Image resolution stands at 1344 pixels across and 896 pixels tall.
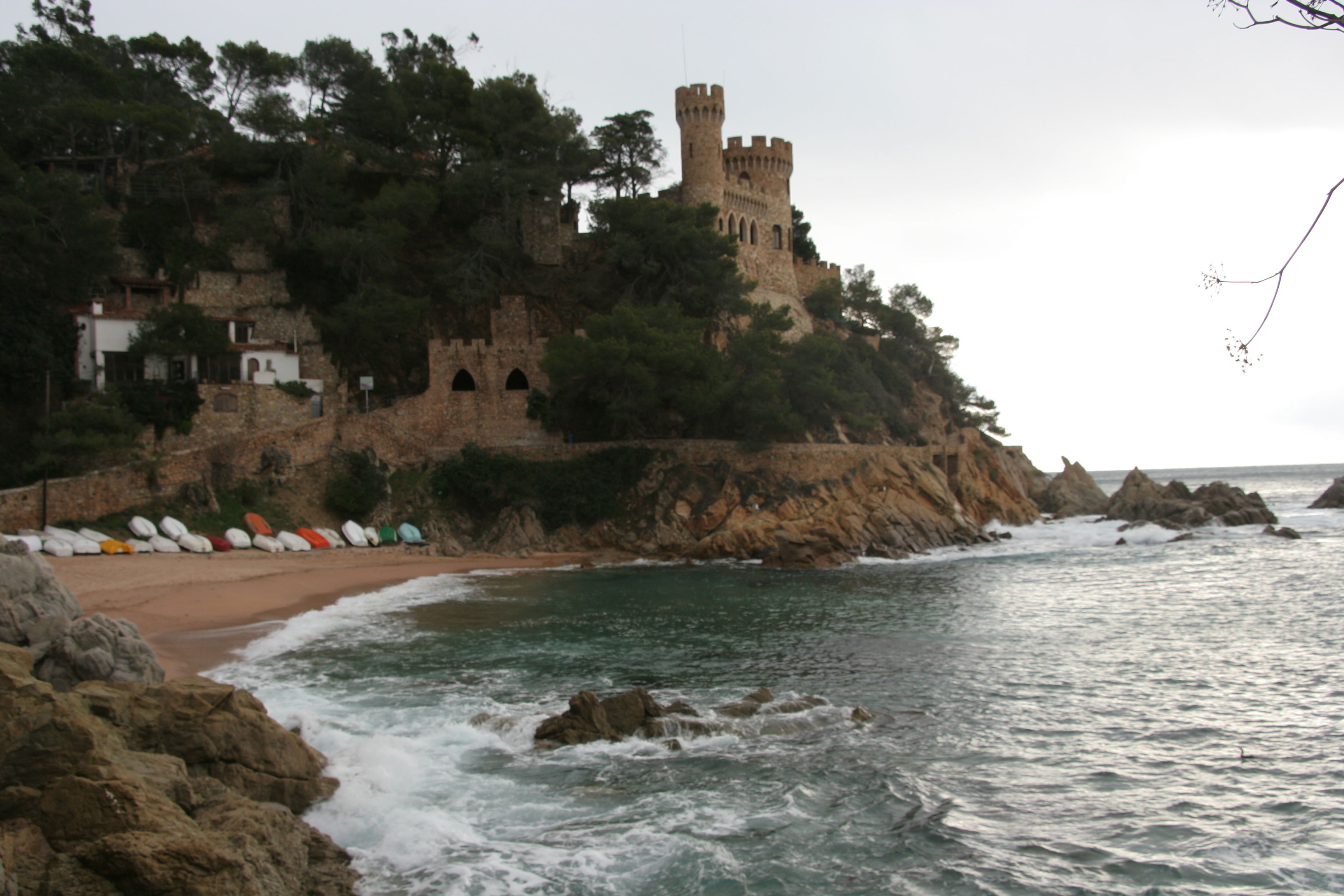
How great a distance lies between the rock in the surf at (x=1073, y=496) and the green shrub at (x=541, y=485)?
1145 inches

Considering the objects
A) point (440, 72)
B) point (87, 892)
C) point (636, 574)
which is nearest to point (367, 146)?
point (440, 72)

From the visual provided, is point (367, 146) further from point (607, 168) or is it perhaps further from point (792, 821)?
point (792, 821)

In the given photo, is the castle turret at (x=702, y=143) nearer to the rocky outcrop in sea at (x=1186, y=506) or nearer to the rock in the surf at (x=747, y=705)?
the rocky outcrop in sea at (x=1186, y=506)

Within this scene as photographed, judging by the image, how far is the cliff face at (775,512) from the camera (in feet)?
104

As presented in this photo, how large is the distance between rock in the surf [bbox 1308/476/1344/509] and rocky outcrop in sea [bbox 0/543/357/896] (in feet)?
220

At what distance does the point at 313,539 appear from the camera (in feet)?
88.2

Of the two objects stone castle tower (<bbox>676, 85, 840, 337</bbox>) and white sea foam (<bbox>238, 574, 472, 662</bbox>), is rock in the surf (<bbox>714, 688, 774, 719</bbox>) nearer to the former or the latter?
white sea foam (<bbox>238, 574, 472, 662</bbox>)

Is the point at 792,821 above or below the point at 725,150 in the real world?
below

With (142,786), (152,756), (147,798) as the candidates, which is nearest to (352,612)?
(152,756)

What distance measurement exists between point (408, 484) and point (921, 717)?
23.9 meters

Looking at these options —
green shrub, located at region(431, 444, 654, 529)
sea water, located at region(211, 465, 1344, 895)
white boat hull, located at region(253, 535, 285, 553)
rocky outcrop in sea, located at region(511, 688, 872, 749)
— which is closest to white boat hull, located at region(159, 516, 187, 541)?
white boat hull, located at region(253, 535, 285, 553)

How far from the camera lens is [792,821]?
8266 mm

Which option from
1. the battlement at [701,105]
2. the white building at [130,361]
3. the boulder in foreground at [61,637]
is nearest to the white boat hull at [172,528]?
the white building at [130,361]

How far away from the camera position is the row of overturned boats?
21.2m
